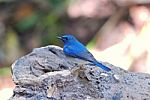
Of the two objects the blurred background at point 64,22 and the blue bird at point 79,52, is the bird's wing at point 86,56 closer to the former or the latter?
the blue bird at point 79,52

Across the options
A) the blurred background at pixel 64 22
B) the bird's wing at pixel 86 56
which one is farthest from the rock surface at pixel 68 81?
the blurred background at pixel 64 22

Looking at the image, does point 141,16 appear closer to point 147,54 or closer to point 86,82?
point 147,54

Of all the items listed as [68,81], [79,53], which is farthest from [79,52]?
[68,81]

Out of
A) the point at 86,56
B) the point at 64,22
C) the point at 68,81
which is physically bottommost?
the point at 68,81

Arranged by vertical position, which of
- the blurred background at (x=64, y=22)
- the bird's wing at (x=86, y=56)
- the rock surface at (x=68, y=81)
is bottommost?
the rock surface at (x=68, y=81)

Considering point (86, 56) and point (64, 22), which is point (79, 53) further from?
point (64, 22)

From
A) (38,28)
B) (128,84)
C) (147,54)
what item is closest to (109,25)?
(38,28)
